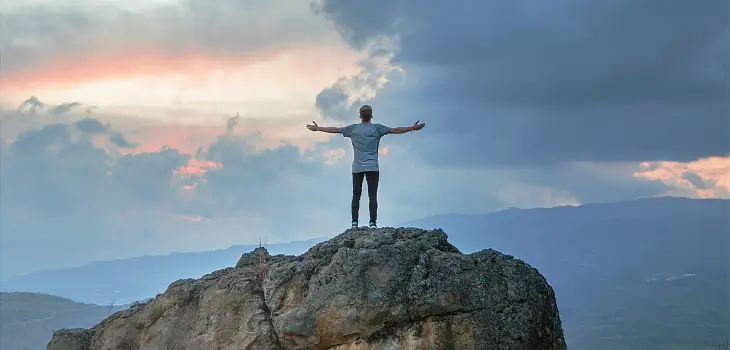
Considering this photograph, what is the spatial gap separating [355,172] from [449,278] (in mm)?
5253

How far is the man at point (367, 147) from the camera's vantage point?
2130 centimetres

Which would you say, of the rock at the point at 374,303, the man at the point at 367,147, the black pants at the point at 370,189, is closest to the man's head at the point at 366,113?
the man at the point at 367,147

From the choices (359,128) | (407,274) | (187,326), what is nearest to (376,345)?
(407,274)

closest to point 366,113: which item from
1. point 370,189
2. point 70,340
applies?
point 370,189

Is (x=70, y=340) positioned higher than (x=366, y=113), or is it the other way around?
(x=366, y=113)

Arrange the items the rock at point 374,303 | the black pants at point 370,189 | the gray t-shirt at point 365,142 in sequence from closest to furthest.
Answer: the rock at point 374,303 → the gray t-shirt at point 365,142 → the black pants at point 370,189

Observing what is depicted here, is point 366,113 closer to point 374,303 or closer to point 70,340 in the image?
point 374,303

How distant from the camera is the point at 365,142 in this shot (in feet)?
70.0

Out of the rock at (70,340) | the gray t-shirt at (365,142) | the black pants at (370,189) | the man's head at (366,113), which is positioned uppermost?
the man's head at (366,113)

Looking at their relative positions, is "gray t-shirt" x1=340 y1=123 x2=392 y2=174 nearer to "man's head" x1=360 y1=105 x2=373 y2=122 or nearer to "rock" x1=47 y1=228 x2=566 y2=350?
"man's head" x1=360 y1=105 x2=373 y2=122

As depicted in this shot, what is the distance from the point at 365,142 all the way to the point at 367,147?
0.49 feet

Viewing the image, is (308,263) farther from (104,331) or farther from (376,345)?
(104,331)

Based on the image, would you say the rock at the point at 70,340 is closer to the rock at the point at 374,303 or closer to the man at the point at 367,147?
the rock at the point at 374,303

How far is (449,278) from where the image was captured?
17422 mm
